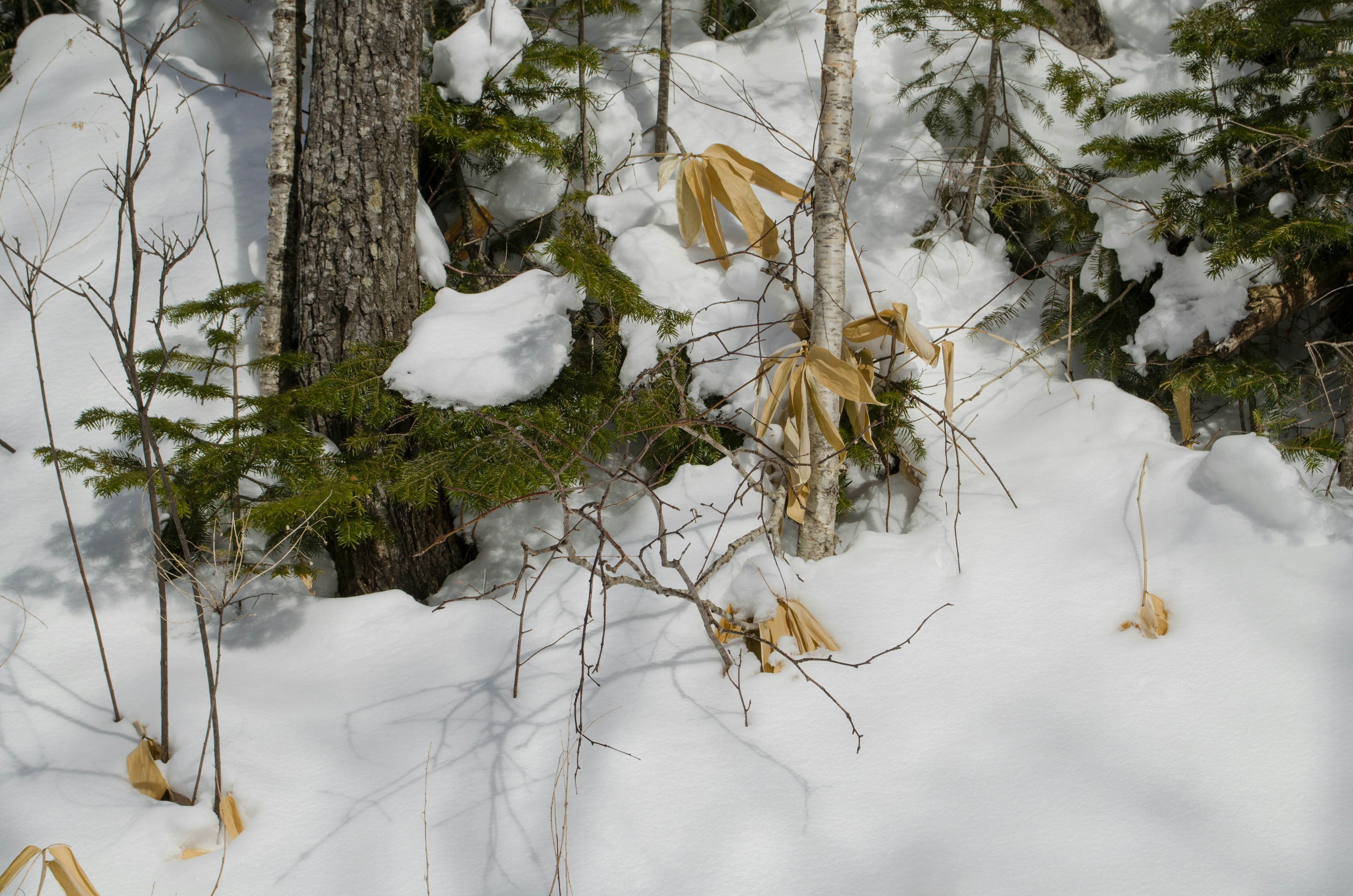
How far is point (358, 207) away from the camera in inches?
117

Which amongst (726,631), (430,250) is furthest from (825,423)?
(430,250)

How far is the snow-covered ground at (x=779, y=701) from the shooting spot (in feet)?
5.63

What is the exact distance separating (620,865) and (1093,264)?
285 centimetres

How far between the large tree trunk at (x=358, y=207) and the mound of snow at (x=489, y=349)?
27 centimetres

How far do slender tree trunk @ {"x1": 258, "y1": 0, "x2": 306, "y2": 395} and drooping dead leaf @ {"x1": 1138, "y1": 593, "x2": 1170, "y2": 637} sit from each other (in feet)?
9.71

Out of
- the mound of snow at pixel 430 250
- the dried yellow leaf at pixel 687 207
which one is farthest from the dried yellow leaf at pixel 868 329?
the mound of snow at pixel 430 250

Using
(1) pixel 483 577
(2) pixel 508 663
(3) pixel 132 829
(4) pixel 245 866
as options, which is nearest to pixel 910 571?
(2) pixel 508 663

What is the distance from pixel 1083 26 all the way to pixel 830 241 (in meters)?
3.00

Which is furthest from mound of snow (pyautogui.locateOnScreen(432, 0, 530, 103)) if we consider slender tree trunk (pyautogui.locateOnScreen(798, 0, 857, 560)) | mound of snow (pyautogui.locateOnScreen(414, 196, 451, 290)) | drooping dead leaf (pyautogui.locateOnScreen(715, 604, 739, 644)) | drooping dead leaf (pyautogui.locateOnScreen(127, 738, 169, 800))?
drooping dead leaf (pyautogui.locateOnScreen(127, 738, 169, 800))

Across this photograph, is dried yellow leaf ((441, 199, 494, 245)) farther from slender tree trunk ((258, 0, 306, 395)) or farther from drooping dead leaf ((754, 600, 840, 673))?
drooping dead leaf ((754, 600, 840, 673))

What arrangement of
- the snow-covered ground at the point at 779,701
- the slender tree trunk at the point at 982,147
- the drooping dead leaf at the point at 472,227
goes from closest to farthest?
the snow-covered ground at the point at 779,701, the slender tree trunk at the point at 982,147, the drooping dead leaf at the point at 472,227

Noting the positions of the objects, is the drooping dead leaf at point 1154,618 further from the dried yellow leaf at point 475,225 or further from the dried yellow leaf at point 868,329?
the dried yellow leaf at point 475,225

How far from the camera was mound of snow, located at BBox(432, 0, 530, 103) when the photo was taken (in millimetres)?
3150

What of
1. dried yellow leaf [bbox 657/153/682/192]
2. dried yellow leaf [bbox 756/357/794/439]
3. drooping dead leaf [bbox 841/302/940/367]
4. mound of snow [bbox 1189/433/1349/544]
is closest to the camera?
mound of snow [bbox 1189/433/1349/544]
